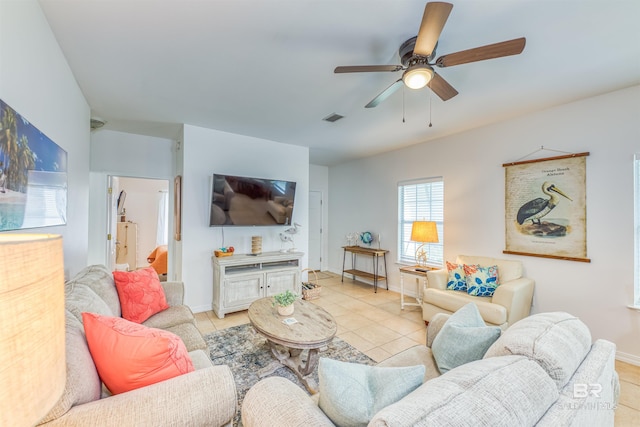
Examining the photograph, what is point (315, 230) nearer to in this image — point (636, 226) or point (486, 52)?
point (636, 226)

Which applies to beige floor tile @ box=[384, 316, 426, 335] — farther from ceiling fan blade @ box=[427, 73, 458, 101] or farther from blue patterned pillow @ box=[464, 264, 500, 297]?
ceiling fan blade @ box=[427, 73, 458, 101]

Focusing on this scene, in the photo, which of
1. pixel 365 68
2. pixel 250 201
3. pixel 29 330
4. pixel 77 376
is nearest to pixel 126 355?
pixel 77 376

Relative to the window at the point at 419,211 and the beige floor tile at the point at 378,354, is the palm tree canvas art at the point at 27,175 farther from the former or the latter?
the window at the point at 419,211

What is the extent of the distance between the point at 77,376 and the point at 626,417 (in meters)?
3.19

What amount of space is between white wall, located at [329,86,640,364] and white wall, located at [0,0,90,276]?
168 inches

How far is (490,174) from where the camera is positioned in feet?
11.2

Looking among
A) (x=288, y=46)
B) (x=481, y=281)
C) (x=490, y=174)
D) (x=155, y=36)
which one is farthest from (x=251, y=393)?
(x=490, y=174)

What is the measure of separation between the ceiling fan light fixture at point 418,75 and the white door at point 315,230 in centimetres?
442

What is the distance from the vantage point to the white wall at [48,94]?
1250 mm

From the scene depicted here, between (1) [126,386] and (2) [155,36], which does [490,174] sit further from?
(1) [126,386]

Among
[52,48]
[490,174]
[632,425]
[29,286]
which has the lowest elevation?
[632,425]

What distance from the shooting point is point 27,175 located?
1412mm

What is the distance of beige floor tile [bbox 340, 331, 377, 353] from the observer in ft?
8.76

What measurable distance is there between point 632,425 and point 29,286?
10.1 ft
